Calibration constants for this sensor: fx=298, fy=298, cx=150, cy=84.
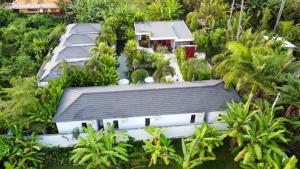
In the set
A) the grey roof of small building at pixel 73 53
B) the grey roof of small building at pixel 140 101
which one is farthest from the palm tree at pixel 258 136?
the grey roof of small building at pixel 73 53

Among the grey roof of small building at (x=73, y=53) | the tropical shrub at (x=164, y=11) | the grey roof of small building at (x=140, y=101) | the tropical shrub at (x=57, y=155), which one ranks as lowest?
the tropical shrub at (x=57, y=155)

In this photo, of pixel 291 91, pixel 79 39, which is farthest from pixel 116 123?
pixel 79 39

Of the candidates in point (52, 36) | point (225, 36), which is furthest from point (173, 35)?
point (52, 36)

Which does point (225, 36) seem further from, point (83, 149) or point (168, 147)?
point (83, 149)

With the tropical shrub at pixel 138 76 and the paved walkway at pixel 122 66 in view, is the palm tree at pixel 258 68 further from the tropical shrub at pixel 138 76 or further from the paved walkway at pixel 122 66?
the paved walkway at pixel 122 66

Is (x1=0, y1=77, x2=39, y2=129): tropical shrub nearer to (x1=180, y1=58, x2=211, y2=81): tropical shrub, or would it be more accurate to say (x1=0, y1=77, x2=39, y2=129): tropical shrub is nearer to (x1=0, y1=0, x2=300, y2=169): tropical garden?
(x1=0, y1=0, x2=300, y2=169): tropical garden

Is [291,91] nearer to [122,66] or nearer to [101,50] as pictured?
[122,66]
